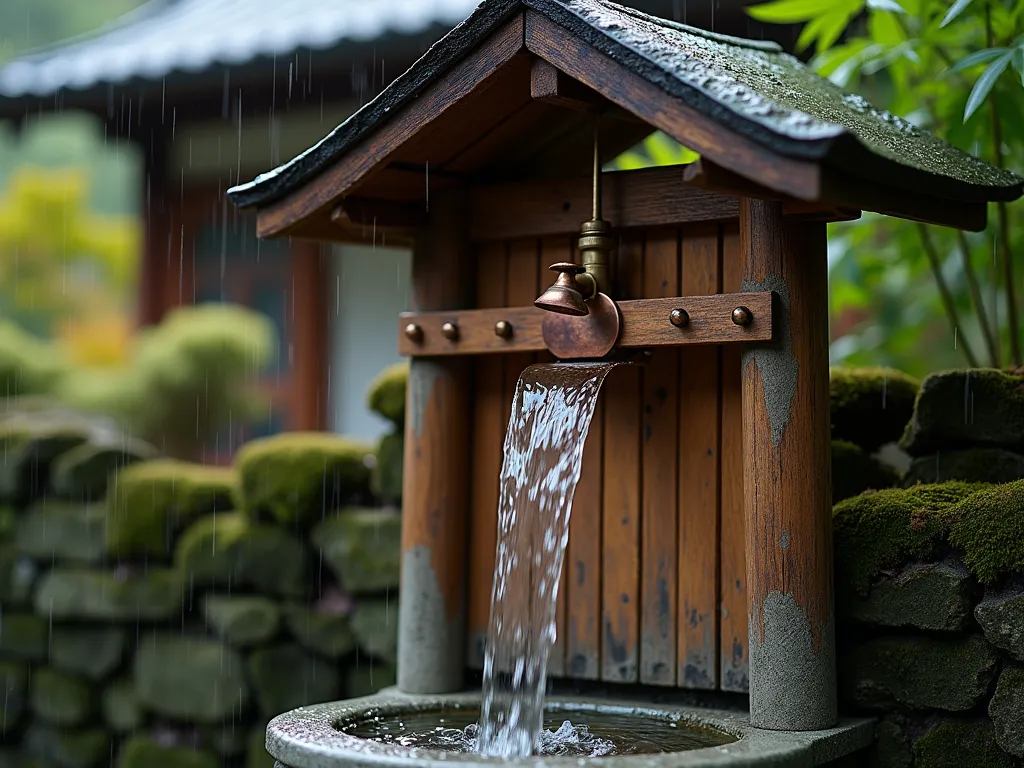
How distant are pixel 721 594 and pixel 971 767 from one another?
78 centimetres

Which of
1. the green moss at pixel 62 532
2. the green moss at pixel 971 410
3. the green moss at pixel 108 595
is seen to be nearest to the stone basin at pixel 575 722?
the green moss at pixel 971 410

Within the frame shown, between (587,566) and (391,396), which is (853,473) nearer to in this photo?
(587,566)

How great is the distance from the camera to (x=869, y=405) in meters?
4.39

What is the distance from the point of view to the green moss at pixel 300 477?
5.01m

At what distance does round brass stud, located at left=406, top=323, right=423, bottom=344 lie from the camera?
4.04 m

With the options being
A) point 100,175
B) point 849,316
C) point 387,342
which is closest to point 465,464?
point 387,342

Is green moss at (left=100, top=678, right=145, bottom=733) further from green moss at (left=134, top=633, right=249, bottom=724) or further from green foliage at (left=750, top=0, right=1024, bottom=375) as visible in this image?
green foliage at (left=750, top=0, right=1024, bottom=375)

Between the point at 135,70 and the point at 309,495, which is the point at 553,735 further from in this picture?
the point at 135,70

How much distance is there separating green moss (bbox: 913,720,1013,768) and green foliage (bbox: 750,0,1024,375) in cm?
149

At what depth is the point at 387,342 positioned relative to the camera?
7.54 meters

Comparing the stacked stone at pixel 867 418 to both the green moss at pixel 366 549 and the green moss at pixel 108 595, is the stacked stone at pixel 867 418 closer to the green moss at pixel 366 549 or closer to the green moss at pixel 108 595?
the green moss at pixel 366 549

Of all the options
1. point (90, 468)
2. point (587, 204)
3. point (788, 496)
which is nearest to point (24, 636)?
point (90, 468)

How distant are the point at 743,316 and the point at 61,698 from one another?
3.64 meters

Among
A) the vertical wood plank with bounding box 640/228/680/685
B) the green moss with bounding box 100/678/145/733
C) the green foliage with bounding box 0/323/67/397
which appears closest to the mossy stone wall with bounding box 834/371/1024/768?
the vertical wood plank with bounding box 640/228/680/685
